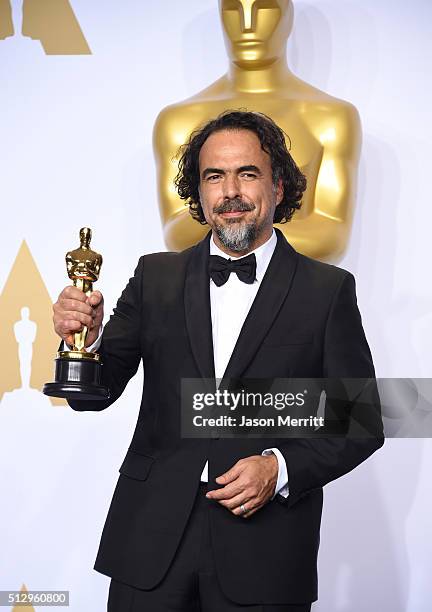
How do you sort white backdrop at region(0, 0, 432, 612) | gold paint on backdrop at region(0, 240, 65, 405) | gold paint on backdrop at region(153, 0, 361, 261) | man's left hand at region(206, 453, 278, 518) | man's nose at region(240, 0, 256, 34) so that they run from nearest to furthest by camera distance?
1. man's left hand at region(206, 453, 278, 518)
2. gold paint on backdrop at region(153, 0, 361, 261)
3. man's nose at region(240, 0, 256, 34)
4. white backdrop at region(0, 0, 432, 612)
5. gold paint on backdrop at region(0, 240, 65, 405)

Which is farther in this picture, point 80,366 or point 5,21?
point 5,21

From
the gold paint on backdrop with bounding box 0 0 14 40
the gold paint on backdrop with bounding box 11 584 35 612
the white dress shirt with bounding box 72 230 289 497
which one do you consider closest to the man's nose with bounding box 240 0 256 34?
the gold paint on backdrop with bounding box 0 0 14 40

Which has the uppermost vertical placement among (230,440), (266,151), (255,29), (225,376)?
(255,29)

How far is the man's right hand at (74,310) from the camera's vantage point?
1.74 m

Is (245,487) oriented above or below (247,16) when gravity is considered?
below

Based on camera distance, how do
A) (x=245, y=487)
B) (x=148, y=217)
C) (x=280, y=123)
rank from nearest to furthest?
(x=245, y=487)
(x=280, y=123)
(x=148, y=217)

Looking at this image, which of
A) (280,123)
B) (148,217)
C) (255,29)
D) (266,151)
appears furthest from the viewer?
(148,217)

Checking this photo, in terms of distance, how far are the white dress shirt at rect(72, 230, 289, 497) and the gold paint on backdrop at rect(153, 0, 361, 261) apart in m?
0.87

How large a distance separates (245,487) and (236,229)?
0.52 m

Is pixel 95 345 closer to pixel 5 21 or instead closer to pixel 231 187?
pixel 231 187

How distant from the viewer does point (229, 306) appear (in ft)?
6.25

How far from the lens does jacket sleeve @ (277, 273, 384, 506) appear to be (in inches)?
67.9

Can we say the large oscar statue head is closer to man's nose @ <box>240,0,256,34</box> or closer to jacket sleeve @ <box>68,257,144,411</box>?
man's nose @ <box>240,0,256,34</box>

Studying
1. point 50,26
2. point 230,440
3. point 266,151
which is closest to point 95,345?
point 230,440
